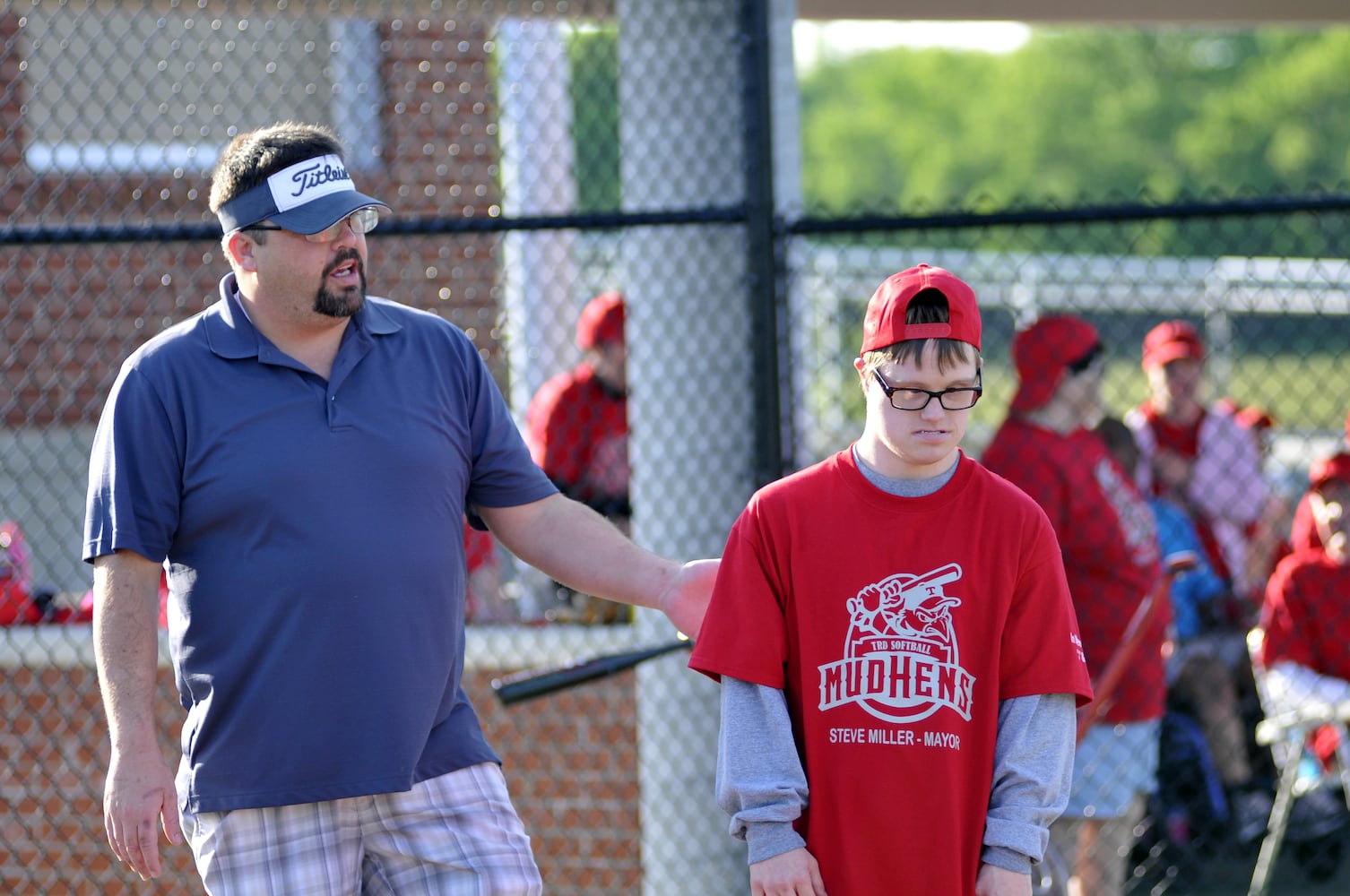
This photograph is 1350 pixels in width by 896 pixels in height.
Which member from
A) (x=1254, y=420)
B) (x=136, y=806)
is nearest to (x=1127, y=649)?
(x=136, y=806)

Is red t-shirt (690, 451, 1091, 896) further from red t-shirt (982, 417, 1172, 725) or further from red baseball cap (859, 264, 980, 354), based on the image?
red t-shirt (982, 417, 1172, 725)

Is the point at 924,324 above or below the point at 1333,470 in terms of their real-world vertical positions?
above

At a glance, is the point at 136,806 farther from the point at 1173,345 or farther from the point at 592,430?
the point at 1173,345

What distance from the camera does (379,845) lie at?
8.64 ft

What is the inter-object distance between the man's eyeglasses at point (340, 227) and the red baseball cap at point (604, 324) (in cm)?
242

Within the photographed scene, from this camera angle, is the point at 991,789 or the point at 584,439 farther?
the point at 584,439

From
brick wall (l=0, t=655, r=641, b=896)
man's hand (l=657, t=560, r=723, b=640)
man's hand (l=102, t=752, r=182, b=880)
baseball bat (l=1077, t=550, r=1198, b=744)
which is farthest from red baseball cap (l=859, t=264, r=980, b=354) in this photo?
brick wall (l=0, t=655, r=641, b=896)

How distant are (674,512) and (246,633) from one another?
1866mm

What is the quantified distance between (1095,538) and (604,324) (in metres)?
1.90

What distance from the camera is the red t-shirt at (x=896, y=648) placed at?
2.38 m

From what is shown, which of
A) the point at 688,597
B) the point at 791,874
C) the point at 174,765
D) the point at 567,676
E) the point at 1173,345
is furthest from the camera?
the point at 1173,345

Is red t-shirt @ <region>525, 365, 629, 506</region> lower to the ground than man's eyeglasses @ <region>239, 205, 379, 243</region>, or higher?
lower

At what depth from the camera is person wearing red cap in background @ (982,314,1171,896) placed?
165 inches

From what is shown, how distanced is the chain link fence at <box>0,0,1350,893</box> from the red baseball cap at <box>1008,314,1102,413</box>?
45 centimetres
